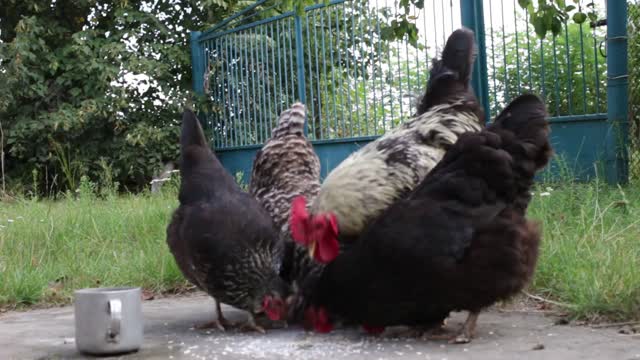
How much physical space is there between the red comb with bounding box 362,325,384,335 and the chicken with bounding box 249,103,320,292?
2.07 feet

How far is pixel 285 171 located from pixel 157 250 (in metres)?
1.25

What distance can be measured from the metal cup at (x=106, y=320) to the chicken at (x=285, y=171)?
35.0 inches

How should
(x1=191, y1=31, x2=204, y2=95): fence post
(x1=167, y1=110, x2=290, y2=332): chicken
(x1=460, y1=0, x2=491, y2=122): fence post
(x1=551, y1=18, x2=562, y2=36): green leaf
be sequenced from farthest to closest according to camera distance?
(x1=191, y1=31, x2=204, y2=95): fence post < (x1=460, y1=0, x2=491, y2=122): fence post < (x1=551, y1=18, x2=562, y2=36): green leaf < (x1=167, y1=110, x2=290, y2=332): chicken

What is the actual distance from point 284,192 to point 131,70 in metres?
6.82

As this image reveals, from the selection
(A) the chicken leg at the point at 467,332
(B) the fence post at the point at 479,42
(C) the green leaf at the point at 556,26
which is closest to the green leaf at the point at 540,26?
(C) the green leaf at the point at 556,26

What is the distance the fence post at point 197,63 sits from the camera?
10.4 metres

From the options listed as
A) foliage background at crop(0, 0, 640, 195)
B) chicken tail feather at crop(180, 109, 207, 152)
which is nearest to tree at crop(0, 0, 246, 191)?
foliage background at crop(0, 0, 640, 195)

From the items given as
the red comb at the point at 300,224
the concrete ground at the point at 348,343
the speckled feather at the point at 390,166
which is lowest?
the concrete ground at the point at 348,343

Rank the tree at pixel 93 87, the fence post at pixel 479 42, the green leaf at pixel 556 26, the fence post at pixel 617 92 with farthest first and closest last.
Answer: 1. the tree at pixel 93 87
2. the fence post at pixel 479 42
3. the fence post at pixel 617 92
4. the green leaf at pixel 556 26

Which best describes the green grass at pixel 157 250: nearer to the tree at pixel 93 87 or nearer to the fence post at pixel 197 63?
the tree at pixel 93 87

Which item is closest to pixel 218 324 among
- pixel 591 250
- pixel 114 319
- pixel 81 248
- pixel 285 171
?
pixel 114 319

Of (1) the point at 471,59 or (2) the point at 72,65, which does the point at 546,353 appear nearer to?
(1) the point at 471,59

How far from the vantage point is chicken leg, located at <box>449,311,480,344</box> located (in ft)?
9.23

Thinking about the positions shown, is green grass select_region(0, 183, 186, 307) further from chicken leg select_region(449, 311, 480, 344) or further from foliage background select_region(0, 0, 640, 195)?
foliage background select_region(0, 0, 640, 195)
